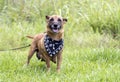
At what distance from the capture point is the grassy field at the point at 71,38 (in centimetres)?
587

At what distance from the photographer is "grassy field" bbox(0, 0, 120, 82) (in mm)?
5867

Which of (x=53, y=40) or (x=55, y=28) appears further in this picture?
(x=53, y=40)

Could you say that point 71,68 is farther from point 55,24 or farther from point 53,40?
point 55,24

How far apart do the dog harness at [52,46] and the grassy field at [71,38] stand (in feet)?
1.08

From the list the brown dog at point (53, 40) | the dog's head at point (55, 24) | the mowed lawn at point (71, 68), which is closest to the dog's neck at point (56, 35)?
the brown dog at point (53, 40)

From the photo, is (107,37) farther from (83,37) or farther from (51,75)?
(51,75)

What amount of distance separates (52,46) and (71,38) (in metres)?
2.91

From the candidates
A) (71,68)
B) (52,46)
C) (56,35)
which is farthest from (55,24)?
(71,68)

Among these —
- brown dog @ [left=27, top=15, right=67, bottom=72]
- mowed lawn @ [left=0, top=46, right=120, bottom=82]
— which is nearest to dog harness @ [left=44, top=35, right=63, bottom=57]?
brown dog @ [left=27, top=15, right=67, bottom=72]

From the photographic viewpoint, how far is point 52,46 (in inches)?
233

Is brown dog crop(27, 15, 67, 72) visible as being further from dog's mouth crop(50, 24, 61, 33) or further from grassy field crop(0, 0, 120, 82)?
grassy field crop(0, 0, 120, 82)

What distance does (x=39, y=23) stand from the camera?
31.3 ft

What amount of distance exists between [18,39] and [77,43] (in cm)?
128

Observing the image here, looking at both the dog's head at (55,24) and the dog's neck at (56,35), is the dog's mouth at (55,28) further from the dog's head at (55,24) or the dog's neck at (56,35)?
the dog's neck at (56,35)
